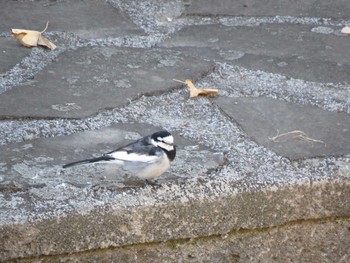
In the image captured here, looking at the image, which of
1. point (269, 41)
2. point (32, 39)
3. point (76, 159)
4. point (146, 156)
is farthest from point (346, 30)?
Result: point (76, 159)

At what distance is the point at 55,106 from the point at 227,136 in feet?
1.79

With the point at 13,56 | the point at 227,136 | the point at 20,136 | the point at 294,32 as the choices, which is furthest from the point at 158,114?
the point at 294,32

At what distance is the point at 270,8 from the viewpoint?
135 inches

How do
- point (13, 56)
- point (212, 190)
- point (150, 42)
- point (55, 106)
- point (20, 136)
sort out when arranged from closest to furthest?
point (212, 190)
point (20, 136)
point (55, 106)
point (13, 56)
point (150, 42)

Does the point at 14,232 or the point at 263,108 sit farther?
the point at 263,108

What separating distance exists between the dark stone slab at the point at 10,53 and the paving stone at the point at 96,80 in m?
0.11

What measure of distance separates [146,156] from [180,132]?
27cm

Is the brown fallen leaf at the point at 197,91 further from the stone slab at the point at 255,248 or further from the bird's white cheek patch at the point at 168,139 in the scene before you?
the stone slab at the point at 255,248

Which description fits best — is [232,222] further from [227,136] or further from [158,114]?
[158,114]

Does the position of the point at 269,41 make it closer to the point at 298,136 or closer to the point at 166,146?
the point at 298,136

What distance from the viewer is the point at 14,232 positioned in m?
2.00

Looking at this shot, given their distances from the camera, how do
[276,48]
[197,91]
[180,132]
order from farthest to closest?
[276,48], [197,91], [180,132]

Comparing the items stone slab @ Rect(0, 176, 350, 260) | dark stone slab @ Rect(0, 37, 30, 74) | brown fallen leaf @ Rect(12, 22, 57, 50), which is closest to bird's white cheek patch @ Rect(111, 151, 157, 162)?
stone slab @ Rect(0, 176, 350, 260)

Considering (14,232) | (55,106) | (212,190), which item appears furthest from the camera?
(55,106)
